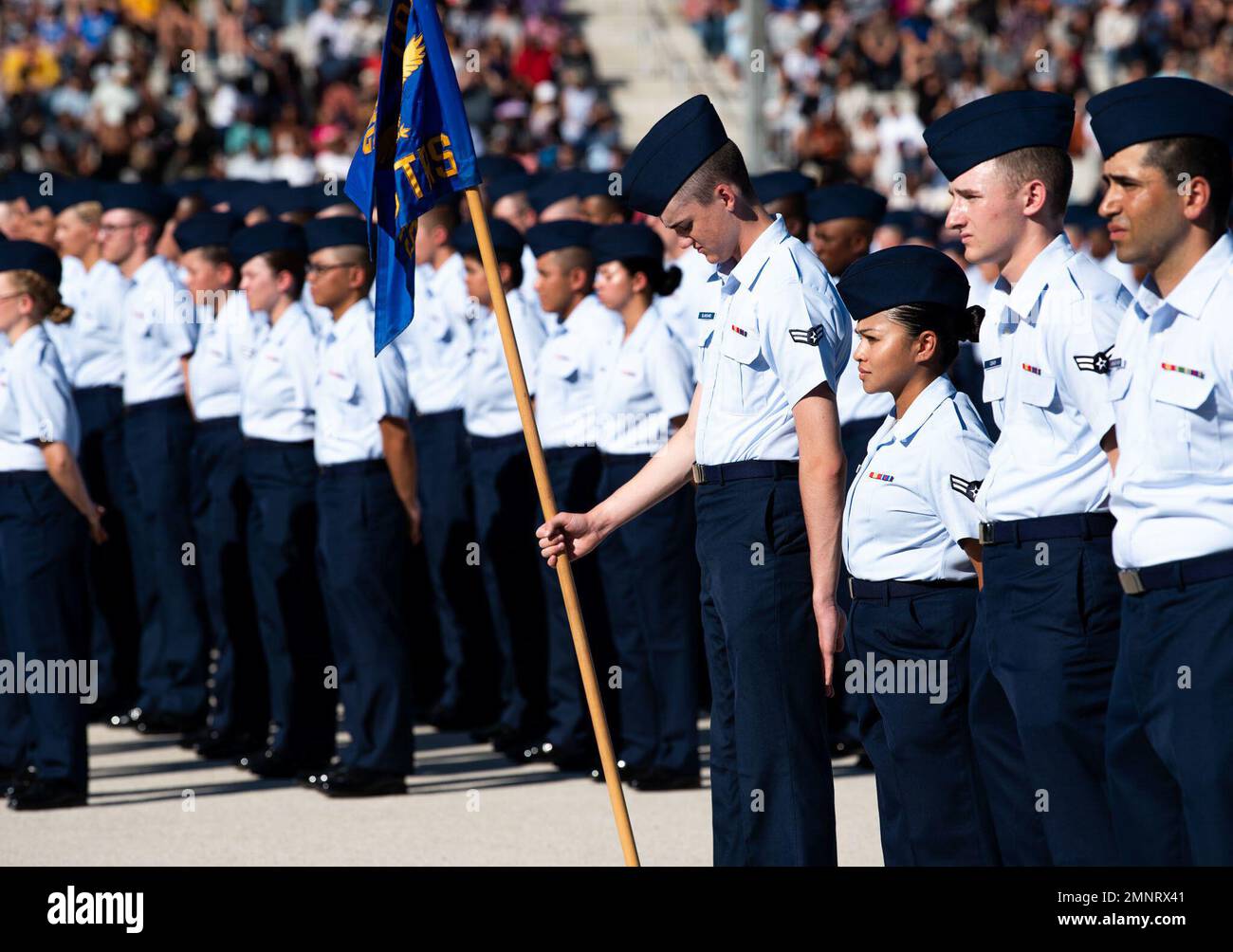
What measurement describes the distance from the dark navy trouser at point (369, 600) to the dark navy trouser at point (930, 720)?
147 inches

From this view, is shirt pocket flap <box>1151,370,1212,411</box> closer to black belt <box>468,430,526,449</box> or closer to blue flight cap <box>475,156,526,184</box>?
black belt <box>468,430,526,449</box>

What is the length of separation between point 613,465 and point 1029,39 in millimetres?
16393

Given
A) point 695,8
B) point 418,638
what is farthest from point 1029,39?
point 418,638

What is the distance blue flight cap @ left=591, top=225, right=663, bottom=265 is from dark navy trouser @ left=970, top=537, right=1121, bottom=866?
4.23m

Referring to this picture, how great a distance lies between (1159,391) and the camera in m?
4.50

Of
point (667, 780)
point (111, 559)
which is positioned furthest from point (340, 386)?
point (111, 559)

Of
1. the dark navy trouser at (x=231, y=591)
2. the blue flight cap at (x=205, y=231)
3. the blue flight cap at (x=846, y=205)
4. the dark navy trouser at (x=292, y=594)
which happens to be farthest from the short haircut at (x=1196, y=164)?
the blue flight cap at (x=205, y=231)

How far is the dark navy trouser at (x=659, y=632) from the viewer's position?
9.11 metres

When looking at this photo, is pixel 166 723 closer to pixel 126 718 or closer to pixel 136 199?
pixel 126 718

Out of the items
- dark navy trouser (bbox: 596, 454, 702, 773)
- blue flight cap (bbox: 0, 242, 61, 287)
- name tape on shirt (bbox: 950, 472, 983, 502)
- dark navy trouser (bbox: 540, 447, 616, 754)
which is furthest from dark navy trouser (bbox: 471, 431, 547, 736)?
name tape on shirt (bbox: 950, 472, 983, 502)

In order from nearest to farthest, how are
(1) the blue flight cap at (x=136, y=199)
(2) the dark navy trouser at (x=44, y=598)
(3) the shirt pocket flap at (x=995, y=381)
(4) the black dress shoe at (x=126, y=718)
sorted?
(3) the shirt pocket flap at (x=995, y=381), (2) the dark navy trouser at (x=44, y=598), (4) the black dress shoe at (x=126, y=718), (1) the blue flight cap at (x=136, y=199)

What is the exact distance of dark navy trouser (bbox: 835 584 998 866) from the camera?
5.58m

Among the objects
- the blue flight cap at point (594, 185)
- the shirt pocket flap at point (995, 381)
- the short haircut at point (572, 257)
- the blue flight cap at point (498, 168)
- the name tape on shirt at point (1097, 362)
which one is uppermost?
the blue flight cap at point (498, 168)

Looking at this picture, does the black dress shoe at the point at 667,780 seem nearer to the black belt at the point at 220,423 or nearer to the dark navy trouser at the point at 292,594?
the dark navy trouser at the point at 292,594
